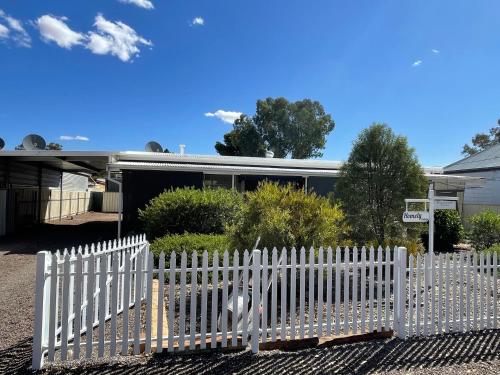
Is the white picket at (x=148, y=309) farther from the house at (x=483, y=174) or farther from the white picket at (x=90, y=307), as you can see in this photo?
the house at (x=483, y=174)

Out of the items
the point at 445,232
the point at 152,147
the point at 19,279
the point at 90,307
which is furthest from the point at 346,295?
the point at 152,147

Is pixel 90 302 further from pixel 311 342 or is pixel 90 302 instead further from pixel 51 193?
pixel 51 193

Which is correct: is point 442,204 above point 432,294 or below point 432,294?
above

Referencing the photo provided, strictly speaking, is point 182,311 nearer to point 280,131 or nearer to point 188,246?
point 188,246

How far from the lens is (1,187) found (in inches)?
605

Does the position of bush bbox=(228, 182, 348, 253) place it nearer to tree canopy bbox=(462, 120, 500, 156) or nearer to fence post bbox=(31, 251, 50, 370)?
fence post bbox=(31, 251, 50, 370)

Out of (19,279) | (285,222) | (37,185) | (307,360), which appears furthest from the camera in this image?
(37,185)

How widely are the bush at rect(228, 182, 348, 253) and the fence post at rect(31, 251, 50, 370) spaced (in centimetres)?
336

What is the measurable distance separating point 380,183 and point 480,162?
1815 centimetres

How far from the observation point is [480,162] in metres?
23.4

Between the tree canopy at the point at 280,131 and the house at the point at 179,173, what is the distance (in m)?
26.0

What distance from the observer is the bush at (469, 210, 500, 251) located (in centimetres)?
1170

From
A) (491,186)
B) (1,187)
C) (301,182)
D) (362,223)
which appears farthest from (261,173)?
(491,186)

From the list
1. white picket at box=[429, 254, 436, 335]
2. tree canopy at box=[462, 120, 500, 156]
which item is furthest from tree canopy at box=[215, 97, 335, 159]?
white picket at box=[429, 254, 436, 335]
